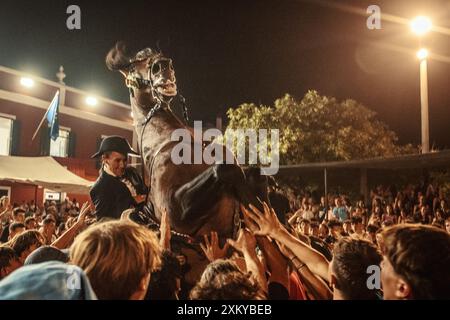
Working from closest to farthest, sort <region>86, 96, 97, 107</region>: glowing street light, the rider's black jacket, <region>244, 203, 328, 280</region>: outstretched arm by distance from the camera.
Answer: <region>244, 203, 328, 280</region>: outstretched arm < the rider's black jacket < <region>86, 96, 97, 107</region>: glowing street light

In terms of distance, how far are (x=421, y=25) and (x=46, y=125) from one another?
55.8 ft

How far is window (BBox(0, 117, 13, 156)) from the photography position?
1920 cm

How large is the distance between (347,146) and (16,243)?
16716mm

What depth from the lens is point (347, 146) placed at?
1909 cm

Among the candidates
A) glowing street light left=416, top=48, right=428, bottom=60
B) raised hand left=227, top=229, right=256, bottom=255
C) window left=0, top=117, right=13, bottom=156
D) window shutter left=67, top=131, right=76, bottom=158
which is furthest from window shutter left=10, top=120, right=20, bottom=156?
raised hand left=227, top=229, right=256, bottom=255

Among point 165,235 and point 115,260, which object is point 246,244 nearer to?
point 165,235

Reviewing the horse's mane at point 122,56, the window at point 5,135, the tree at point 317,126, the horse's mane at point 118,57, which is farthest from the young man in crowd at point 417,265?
the window at point 5,135

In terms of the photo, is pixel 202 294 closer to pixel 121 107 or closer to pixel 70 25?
pixel 70 25

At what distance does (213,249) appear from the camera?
3.96 m

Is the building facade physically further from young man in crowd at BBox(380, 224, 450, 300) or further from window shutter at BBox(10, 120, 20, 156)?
young man in crowd at BBox(380, 224, 450, 300)

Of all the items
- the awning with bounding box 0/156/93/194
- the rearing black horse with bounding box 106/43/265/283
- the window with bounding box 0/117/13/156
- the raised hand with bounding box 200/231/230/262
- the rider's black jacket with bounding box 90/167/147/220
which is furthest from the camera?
the window with bounding box 0/117/13/156

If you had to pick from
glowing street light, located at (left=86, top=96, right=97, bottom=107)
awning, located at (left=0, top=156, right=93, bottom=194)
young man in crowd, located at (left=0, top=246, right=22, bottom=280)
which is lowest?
young man in crowd, located at (left=0, top=246, right=22, bottom=280)

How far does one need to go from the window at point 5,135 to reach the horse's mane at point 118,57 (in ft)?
54.2
